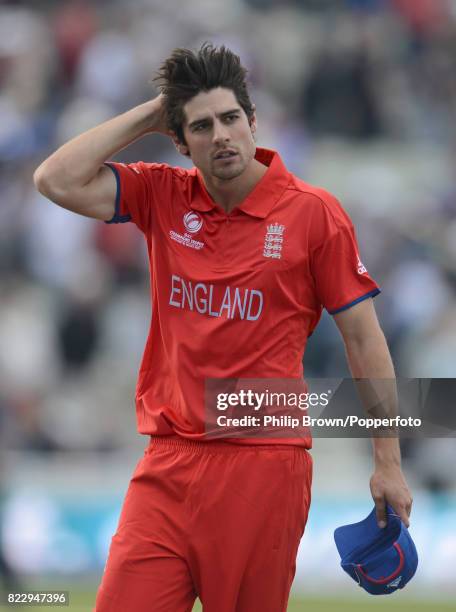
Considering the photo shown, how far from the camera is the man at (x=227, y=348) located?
4.36m

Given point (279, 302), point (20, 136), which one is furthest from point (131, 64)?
point (279, 302)

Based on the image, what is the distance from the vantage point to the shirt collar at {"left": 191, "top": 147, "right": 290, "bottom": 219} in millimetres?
4500

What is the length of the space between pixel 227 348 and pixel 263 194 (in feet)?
1.87

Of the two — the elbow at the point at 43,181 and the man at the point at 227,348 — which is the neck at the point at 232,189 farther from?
the elbow at the point at 43,181

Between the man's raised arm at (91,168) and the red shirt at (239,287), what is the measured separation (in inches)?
3.0

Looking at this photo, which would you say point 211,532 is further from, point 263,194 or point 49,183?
point 49,183

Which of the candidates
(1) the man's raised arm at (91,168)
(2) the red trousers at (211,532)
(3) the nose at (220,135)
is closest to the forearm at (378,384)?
(2) the red trousers at (211,532)

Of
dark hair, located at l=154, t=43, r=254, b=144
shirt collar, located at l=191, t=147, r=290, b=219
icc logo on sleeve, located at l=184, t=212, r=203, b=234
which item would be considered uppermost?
dark hair, located at l=154, t=43, r=254, b=144

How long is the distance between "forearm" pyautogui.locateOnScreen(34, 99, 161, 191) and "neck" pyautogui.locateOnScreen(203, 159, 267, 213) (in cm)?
32

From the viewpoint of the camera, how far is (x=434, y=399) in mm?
5699

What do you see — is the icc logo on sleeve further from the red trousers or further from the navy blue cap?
the navy blue cap

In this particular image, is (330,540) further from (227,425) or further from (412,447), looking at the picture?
(227,425)

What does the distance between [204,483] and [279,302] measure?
0.67m

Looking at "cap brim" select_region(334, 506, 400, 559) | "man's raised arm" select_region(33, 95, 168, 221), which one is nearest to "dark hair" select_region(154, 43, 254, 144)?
"man's raised arm" select_region(33, 95, 168, 221)
